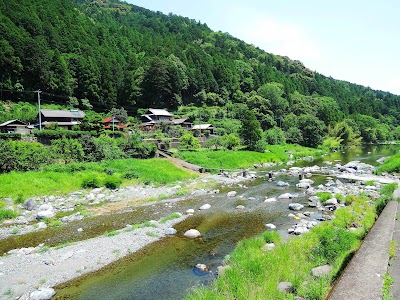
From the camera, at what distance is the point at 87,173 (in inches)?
1042

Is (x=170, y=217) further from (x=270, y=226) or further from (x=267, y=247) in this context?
(x=267, y=247)

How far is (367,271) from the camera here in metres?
8.05

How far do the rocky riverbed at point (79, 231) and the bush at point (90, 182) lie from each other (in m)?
1.17

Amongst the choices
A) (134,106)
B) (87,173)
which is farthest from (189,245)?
(134,106)

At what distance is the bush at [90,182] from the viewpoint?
2475cm

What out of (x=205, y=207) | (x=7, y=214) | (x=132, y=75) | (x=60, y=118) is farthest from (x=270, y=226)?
(x=132, y=75)

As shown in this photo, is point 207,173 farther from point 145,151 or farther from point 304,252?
point 304,252

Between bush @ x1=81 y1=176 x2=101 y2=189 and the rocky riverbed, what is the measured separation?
3.84 feet

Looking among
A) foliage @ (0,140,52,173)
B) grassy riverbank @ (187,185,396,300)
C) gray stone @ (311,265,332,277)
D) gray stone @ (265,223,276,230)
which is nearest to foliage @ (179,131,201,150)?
foliage @ (0,140,52,173)

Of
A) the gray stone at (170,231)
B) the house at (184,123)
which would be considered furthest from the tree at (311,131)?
the gray stone at (170,231)

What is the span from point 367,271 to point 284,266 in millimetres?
2340

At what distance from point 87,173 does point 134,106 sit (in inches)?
1936

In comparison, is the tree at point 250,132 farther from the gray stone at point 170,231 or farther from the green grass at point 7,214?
the green grass at point 7,214

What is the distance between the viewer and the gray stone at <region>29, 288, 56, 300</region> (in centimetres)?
924
